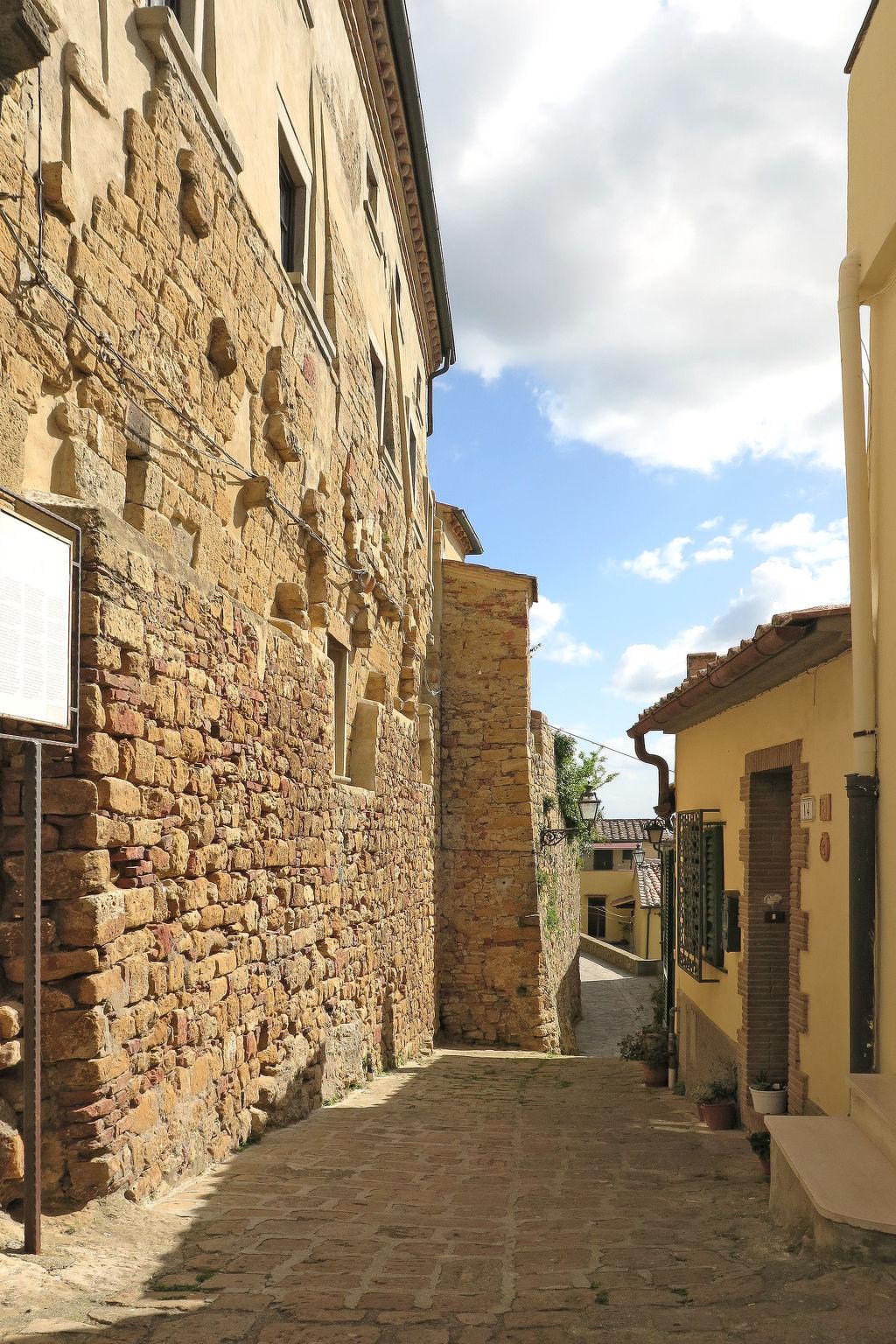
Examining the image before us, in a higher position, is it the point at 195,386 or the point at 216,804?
the point at 195,386

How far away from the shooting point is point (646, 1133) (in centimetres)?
749

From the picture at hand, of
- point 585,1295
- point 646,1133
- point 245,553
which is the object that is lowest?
point 646,1133

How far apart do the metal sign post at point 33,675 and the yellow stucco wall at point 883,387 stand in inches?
133

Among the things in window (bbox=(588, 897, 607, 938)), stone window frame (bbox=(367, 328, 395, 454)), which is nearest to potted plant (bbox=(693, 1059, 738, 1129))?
stone window frame (bbox=(367, 328, 395, 454))

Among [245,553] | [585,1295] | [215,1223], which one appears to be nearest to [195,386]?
[245,553]

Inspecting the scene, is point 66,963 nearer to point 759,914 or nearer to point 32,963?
point 32,963

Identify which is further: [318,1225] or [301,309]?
[301,309]

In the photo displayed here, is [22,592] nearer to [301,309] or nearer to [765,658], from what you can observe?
[765,658]

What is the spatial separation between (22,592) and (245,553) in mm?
3036

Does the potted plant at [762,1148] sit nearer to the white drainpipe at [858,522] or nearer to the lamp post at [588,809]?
the white drainpipe at [858,522]

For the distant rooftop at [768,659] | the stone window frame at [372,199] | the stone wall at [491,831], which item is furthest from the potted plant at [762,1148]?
the stone window frame at [372,199]

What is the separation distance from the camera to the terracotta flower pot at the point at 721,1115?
755 centimetres

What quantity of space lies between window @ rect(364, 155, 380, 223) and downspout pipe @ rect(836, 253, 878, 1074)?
23.1ft

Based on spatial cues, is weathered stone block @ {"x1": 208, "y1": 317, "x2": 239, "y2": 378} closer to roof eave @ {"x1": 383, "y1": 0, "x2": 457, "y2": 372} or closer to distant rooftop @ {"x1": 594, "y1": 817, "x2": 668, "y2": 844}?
roof eave @ {"x1": 383, "y1": 0, "x2": 457, "y2": 372}
